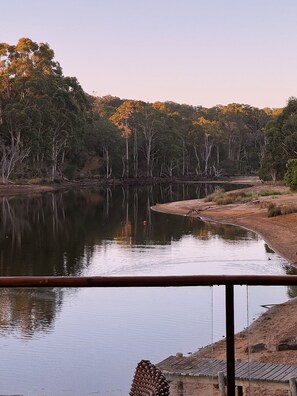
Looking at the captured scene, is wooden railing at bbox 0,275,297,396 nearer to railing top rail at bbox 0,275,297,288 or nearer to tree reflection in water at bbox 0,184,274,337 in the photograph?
railing top rail at bbox 0,275,297,288

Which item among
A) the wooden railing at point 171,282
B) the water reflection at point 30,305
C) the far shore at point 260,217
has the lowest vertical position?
the far shore at point 260,217

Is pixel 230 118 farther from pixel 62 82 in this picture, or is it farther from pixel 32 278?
pixel 32 278

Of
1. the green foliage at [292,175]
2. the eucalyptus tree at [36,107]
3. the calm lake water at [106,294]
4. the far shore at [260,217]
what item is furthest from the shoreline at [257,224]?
the eucalyptus tree at [36,107]

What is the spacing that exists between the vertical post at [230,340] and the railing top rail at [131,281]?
0.19 ft

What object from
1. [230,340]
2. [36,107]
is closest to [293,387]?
[230,340]

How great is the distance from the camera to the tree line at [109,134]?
56.9 meters

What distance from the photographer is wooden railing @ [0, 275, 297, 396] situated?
100 inches

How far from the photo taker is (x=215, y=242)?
2567cm

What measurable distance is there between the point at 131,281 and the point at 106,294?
1.23ft

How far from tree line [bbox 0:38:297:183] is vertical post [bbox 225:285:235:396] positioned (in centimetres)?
4889

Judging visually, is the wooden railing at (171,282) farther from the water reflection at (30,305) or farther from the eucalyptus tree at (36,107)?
the eucalyptus tree at (36,107)

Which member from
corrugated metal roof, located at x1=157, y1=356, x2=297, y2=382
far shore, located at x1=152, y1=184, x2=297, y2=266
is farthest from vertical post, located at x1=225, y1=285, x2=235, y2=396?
far shore, located at x1=152, y1=184, x2=297, y2=266

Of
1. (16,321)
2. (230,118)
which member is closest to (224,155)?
(230,118)

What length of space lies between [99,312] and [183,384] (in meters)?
0.54
